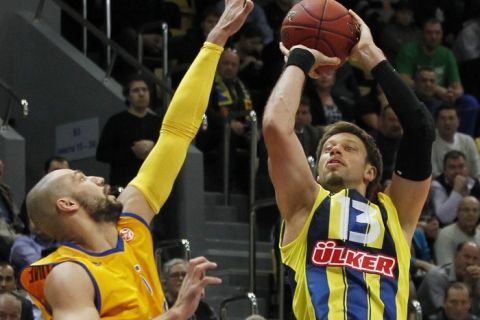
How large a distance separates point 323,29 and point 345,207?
0.75 m

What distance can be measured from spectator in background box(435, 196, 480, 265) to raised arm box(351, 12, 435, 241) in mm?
6537

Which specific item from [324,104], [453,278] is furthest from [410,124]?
[324,104]

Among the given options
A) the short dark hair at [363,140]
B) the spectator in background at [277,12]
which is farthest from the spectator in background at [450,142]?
the short dark hair at [363,140]

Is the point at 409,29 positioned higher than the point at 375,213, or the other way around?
the point at 409,29

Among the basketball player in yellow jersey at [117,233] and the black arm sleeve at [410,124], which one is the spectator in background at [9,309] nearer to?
the basketball player in yellow jersey at [117,233]

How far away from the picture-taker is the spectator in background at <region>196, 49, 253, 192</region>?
504 inches

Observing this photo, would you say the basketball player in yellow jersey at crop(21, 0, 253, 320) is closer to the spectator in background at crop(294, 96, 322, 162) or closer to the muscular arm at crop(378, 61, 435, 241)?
the muscular arm at crop(378, 61, 435, 241)

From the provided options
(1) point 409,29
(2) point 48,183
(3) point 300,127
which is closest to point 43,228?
(2) point 48,183

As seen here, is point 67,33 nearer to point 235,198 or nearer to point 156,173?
point 235,198

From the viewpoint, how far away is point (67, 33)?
1474cm

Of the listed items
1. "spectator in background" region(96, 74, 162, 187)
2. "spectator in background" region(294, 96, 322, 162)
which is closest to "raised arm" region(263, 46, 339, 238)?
"spectator in background" region(294, 96, 322, 162)

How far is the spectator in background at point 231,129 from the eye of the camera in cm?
1280

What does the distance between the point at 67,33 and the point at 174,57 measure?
4.69ft

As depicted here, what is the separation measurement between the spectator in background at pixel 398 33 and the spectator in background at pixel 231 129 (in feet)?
9.49
